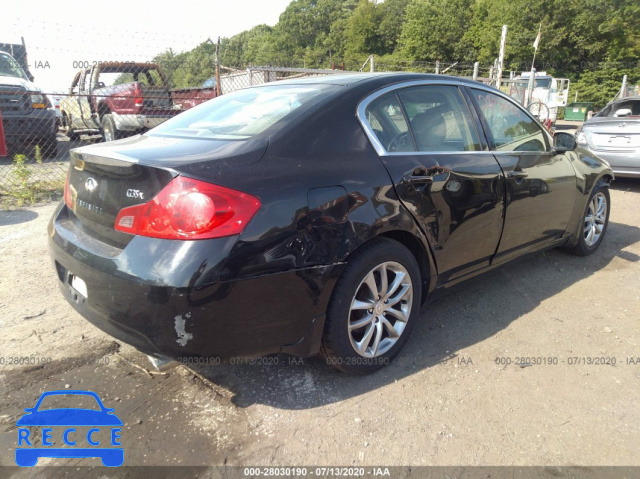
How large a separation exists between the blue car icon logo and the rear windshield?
155 centimetres

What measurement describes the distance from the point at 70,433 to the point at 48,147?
382 inches

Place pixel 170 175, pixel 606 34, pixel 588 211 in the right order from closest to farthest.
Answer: pixel 170 175 → pixel 588 211 → pixel 606 34

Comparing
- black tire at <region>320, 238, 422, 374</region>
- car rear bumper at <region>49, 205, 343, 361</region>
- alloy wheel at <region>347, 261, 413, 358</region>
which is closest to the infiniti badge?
car rear bumper at <region>49, 205, 343, 361</region>

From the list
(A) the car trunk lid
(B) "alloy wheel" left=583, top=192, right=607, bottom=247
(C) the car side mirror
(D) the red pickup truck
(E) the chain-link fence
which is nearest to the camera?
(A) the car trunk lid

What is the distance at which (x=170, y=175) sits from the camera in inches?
76.6

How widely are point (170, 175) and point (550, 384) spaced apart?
2.35 metres

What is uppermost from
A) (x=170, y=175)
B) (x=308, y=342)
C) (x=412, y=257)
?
(x=170, y=175)

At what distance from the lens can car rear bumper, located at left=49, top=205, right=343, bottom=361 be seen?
188 cm

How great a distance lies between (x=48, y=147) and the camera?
33.0 feet

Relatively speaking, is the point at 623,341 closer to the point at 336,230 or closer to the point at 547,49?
the point at 336,230

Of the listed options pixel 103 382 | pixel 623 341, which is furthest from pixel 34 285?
pixel 623 341

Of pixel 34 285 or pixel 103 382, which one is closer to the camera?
pixel 103 382

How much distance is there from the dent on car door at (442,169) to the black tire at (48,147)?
374 inches

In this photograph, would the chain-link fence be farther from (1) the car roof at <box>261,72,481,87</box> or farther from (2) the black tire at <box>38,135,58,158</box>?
(1) the car roof at <box>261,72,481,87</box>
